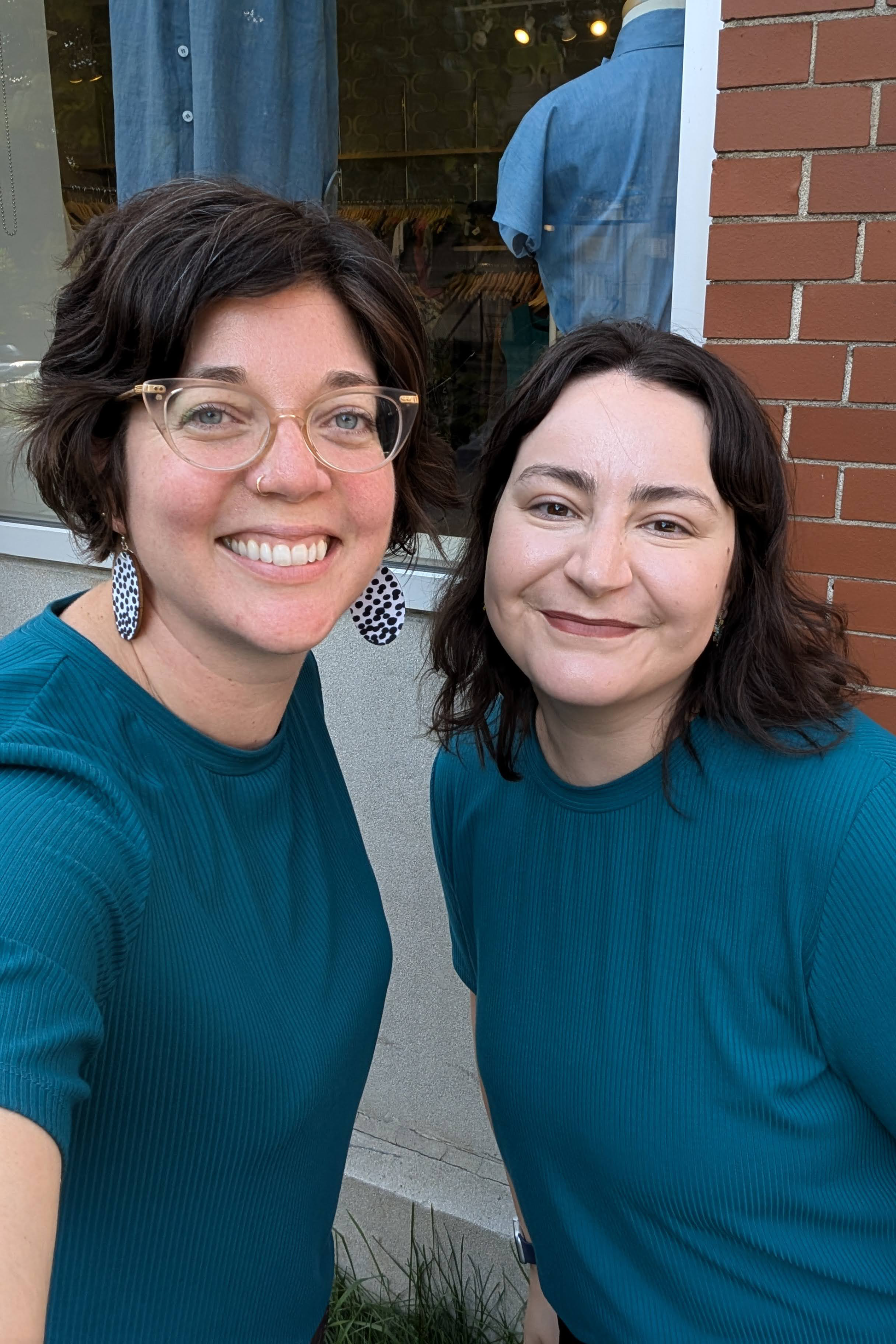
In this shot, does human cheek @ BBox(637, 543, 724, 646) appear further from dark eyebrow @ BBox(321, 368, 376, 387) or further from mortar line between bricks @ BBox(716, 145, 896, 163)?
mortar line between bricks @ BBox(716, 145, 896, 163)

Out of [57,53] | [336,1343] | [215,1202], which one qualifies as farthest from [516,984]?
[57,53]

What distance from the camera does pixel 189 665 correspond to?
1.39 metres

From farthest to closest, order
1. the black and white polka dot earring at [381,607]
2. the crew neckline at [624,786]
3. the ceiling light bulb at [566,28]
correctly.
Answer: the ceiling light bulb at [566,28], the black and white polka dot earring at [381,607], the crew neckline at [624,786]

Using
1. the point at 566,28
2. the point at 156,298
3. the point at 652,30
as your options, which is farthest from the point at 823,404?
the point at 566,28

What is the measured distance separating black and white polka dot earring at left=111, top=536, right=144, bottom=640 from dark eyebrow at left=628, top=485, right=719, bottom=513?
2.10 ft

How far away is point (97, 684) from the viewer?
1292 millimetres

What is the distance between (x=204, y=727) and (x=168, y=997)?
1.13ft

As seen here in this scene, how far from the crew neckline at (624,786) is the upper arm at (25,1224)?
888 millimetres

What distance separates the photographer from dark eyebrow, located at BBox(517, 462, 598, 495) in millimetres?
1503

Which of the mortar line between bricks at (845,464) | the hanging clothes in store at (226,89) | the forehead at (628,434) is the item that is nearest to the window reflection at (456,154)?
the hanging clothes in store at (226,89)

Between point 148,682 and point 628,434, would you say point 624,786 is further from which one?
point 148,682

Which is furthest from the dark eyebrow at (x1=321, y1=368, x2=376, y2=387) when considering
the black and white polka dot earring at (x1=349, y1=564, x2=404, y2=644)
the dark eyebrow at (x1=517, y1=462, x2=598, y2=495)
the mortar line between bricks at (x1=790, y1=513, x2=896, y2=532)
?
the mortar line between bricks at (x1=790, y1=513, x2=896, y2=532)

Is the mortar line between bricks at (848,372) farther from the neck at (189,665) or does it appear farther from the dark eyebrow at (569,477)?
the neck at (189,665)

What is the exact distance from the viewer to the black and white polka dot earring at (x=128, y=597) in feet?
4.50
